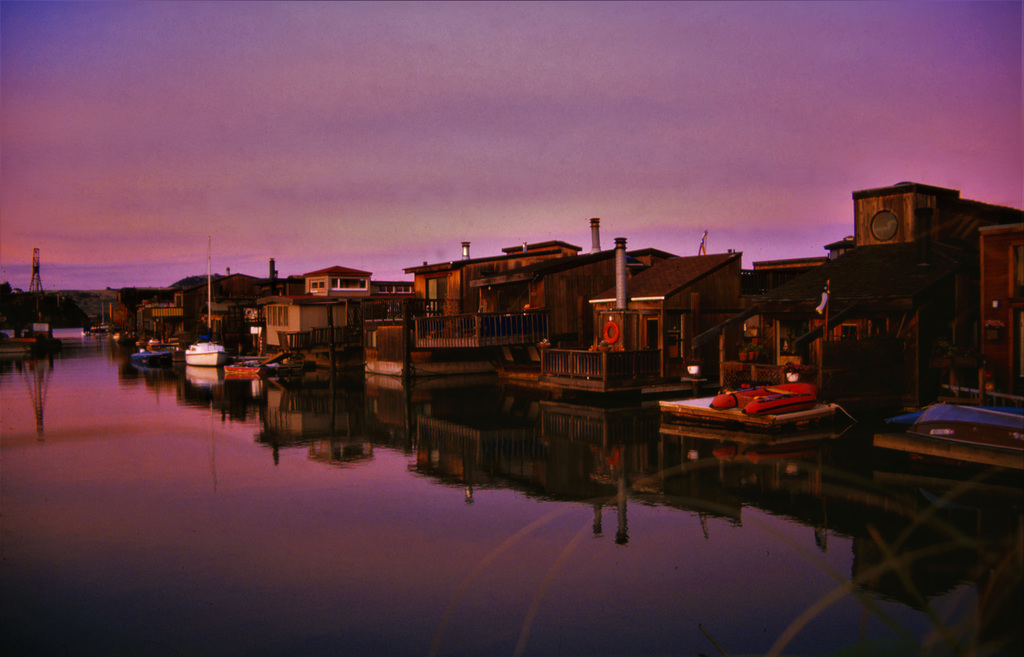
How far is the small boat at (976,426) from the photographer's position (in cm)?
1430

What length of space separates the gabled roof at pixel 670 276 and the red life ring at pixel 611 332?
3253 mm

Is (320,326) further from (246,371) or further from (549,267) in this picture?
(549,267)

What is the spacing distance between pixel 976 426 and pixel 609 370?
13.7 meters

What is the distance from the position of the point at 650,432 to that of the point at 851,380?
7205 mm

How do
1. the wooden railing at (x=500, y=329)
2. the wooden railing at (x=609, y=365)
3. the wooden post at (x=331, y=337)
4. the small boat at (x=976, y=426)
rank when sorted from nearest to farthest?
the small boat at (x=976, y=426), the wooden railing at (x=609, y=365), the wooden railing at (x=500, y=329), the wooden post at (x=331, y=337)

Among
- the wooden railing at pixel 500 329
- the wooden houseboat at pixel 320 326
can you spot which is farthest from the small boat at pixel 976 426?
the wooden houseboat at pixel 320 326

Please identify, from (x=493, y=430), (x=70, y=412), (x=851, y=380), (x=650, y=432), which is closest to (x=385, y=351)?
(x=70, y=412)

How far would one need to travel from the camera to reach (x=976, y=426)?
1486cm

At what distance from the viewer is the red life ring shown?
2827 cm

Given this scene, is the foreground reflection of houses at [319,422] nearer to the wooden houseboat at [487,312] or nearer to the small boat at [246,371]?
the wooden houseboat at [487,312]

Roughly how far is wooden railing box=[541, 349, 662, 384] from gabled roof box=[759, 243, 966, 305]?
5.17 m

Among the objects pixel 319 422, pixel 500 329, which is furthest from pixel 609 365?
pixel 319 422

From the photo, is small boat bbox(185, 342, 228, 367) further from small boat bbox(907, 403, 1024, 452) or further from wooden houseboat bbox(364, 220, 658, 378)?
small boat bbox(907, 403, 1024, 452)

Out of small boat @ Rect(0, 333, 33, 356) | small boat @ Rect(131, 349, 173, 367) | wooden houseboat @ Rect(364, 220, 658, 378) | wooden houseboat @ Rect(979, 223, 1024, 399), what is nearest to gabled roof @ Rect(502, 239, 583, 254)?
wooden houseboat @ Rect(364, 220, 658, 378)
